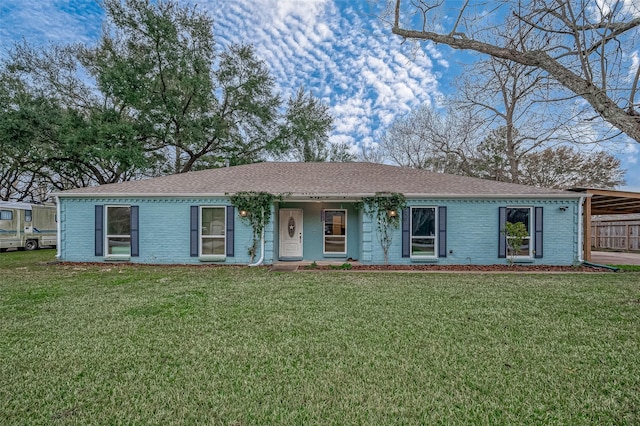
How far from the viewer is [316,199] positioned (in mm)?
9711

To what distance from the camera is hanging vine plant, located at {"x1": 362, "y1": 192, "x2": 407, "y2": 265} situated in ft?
30.7

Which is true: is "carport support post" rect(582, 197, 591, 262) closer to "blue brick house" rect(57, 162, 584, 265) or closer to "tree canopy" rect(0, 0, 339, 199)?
"blue brick house" rect(57, 162, 584, 265)

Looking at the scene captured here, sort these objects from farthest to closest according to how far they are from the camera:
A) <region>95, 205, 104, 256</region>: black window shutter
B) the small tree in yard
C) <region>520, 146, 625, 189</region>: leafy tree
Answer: <region>520, 146, 625, 189</region>: leafy tree → <region>95, 205, 104, 256</region>: black window shutter → the small tree in yard

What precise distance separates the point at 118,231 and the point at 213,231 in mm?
3255

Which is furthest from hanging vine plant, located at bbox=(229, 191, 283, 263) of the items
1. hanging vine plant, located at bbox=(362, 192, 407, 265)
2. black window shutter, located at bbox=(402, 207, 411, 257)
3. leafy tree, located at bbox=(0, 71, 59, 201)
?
leafy tree, located at bbox=(0, 71, 59, 201)

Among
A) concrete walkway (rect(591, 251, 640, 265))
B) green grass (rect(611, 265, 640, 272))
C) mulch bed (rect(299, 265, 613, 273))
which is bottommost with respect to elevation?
concrete walkway (rect(591, 251, 640, 265))

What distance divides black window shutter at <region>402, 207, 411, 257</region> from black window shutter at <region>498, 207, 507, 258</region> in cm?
288

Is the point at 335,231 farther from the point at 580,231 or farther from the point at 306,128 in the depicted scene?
the point at 306,128

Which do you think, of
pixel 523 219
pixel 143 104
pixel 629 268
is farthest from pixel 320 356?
pixel 143 104

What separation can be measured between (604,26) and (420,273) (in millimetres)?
6117

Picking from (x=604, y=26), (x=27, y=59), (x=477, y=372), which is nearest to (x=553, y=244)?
(x=604, y=26)

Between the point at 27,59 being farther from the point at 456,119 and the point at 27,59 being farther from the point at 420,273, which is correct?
the point at 456,119

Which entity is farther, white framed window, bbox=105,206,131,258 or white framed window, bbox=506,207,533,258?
white framed window, bbox=105,206,131,258

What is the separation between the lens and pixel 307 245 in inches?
425
